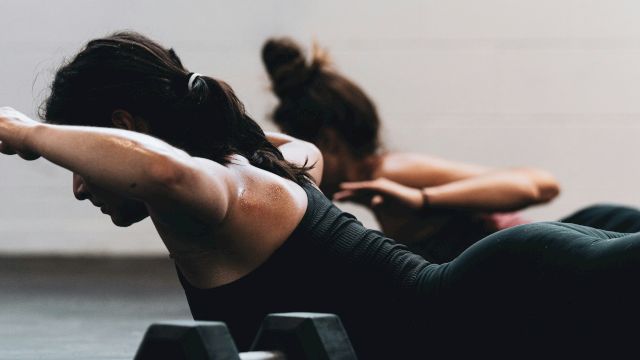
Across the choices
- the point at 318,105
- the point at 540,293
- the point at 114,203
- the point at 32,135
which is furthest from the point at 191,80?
the point at 318,105

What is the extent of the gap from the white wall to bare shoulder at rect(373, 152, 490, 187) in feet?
6.54

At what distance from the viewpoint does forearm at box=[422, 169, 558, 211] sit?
2.58m

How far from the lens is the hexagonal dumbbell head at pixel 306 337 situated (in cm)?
122

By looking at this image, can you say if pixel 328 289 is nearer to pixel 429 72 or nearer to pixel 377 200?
pixel 377 200

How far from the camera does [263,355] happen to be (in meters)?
1.23

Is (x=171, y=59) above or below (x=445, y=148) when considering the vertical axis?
above

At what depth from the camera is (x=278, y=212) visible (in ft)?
4.64

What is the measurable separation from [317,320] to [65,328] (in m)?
1.67

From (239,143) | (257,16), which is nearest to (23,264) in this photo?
(257,16)

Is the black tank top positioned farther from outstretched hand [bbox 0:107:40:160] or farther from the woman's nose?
outstretched hand [bbox 0:107:40:160]

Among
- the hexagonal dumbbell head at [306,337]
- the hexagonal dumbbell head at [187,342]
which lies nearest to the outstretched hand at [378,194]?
the hexagonal dumbbell head at [306,337]

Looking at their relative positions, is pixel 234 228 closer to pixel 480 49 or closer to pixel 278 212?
pixel 278 212

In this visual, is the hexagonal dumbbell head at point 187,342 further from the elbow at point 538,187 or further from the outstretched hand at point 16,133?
the elbow at point 538,187

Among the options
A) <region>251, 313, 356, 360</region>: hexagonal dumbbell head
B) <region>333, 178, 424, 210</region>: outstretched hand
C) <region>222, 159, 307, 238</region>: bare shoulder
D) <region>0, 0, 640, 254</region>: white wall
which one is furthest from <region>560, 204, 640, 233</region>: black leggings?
<region>0, 0, 640, 254</region>: white wall
